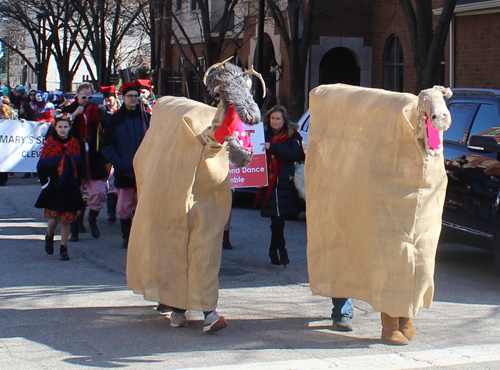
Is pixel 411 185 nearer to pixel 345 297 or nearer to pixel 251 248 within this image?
pixel 345 297

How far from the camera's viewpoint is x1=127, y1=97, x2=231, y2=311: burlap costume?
531cm

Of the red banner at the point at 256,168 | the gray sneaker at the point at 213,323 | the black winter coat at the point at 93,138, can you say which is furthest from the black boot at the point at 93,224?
the gray sneaker at the point at 213,323

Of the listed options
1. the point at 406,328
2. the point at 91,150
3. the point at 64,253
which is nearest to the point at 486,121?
the point at 406,328

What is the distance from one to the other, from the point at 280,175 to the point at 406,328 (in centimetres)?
293

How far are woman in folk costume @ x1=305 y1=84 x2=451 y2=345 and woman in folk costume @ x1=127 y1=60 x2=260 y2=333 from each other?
73cm

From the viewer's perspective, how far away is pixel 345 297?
17.6 ft

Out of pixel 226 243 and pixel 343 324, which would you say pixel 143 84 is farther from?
pixel 343 324

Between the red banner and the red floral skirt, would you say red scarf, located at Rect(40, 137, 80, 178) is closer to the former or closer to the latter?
the red floral skirt

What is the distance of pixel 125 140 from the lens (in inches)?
342

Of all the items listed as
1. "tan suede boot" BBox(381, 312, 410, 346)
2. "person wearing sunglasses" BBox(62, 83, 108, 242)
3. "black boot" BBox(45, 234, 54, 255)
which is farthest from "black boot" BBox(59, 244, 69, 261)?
"tan suede boot" BBox(381, 312, 410, 346)

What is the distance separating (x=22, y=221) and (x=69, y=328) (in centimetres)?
557

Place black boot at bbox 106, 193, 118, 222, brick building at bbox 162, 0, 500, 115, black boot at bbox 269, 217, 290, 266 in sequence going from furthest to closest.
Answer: brick building at bbox 162, 0, 500, 115, black boot at bbox 106, 193, 118, 222, black boot at bbox 269, 217, 290, 266

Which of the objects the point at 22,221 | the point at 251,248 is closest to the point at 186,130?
the point at 251,248

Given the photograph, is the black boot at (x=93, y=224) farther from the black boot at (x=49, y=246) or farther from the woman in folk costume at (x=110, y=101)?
the woman in folk costume at (x=110, y=101)
